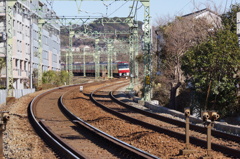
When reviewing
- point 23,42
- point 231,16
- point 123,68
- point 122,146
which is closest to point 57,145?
point 122,146

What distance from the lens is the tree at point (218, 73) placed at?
24438 mm

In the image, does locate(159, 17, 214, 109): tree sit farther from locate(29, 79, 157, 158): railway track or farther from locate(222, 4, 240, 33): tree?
locate(29, 79, 157, 158): railway track

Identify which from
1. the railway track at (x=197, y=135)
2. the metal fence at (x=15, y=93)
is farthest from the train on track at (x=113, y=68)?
the railway track at (x=197, y=135)

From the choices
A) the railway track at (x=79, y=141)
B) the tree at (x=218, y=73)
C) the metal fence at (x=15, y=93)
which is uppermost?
the tree at (x=218, y=73)

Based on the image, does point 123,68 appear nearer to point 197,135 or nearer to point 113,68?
point 113,68

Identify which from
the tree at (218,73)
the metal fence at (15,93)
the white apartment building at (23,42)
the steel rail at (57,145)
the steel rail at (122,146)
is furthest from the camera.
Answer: the white apartment building at (23,42)

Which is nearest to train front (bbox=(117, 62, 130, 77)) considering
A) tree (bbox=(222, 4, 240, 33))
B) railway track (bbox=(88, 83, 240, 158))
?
tree (bbox=(222, 4, 240, 33))

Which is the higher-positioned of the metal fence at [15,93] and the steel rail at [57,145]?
the metal fence at [15,93]

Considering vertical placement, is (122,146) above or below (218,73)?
below

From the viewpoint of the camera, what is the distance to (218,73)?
969 inches

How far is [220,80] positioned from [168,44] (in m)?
13.8

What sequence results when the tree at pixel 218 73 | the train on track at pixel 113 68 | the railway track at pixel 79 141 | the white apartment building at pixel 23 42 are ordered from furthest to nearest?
the train on track at pixel 113 68, the white apartment building at pixel 23 42, the tree at pixel 218 73, the railway track at pixel 79 141

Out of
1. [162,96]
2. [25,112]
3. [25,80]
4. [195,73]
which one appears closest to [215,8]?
[162,96]

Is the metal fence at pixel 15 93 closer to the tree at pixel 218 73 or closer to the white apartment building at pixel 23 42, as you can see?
the white apartment building at pixel 23 42
